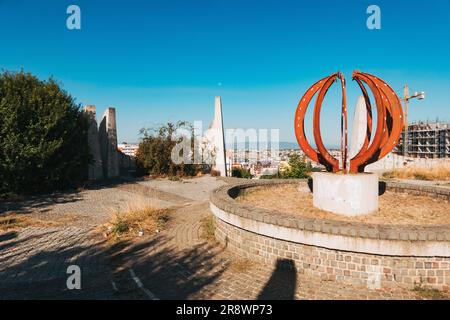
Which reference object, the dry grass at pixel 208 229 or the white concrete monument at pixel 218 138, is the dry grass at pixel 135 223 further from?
the white concrete monument at pixel 218 138

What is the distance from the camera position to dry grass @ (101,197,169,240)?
7.55m

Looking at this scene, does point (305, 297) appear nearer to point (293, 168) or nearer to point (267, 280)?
point (267, 280)

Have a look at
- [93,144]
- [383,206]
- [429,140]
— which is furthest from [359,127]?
[429,140]

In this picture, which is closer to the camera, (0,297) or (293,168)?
(0,297)

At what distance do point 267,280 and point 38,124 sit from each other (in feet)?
40.9

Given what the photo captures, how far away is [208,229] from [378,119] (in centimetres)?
522

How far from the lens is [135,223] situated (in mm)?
8133

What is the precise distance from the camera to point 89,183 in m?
16.0

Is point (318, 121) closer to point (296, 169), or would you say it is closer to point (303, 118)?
point (303, 118)

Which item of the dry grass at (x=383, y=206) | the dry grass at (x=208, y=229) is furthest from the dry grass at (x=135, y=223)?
the dry grass at (x=383, y=206)

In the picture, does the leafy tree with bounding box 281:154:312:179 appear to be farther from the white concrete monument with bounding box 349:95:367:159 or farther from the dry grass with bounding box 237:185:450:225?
the dry grass with bounding box 237:185:450:225
